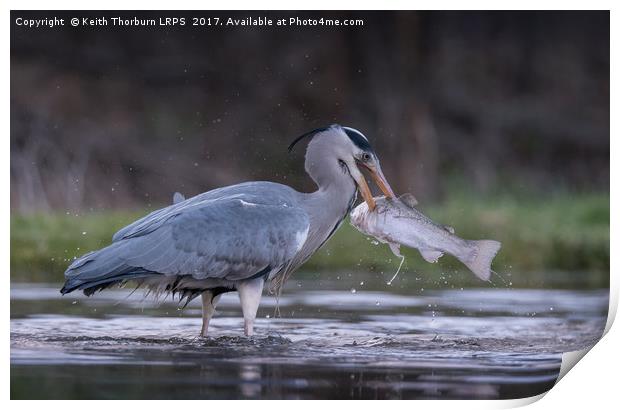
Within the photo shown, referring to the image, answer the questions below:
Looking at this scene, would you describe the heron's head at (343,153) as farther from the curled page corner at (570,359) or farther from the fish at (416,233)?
the curled page corner at (570,359)

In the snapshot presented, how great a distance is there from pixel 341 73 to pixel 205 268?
3290 mm

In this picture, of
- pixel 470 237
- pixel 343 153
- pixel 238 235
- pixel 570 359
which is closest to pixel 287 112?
pixel 470 237

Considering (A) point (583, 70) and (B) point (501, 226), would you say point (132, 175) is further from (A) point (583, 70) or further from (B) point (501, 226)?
(A) point (583, 70)

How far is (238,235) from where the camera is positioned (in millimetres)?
4652

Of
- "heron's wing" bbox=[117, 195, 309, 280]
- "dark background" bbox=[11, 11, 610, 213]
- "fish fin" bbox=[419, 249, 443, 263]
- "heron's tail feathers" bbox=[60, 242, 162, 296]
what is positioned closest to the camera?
"heron's tail feathers" bbox=[60, 242, 162, 296]

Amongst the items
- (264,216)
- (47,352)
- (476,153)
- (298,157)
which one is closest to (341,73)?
(298,157)

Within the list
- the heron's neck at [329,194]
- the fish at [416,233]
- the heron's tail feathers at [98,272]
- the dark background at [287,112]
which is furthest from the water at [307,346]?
the dark background at [287,112]

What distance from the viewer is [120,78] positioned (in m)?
7.70

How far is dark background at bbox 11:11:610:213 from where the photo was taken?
6.36 m

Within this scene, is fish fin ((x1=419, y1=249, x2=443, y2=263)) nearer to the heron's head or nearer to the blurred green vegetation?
the heron's head

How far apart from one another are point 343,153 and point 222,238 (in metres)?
0.59

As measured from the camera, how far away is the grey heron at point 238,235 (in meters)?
4.50

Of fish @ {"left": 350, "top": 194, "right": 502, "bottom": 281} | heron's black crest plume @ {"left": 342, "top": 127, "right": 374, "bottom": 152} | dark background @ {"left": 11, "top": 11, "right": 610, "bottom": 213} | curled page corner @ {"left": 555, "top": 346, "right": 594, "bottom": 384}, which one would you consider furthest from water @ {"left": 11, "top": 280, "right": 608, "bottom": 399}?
dark background @ {"left": 11, "top": 11, "right": 610, "bottom": 213}

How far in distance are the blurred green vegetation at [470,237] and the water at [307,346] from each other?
0.71 m
